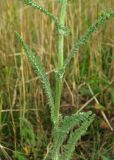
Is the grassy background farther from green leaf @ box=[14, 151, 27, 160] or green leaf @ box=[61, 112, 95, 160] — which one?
green leaf @ box=[61, 112, 95, 160]

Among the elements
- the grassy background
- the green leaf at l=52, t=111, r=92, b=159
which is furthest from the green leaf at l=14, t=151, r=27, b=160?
the green leaf at l=52, t=111, r=92, b=159

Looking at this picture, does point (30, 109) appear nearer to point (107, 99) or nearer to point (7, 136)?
point (7, 136)

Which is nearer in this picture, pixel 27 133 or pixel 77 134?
pixel 77 134

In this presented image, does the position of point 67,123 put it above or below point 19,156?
above

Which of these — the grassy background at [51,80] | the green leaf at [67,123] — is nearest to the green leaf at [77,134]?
the green leaf at [67,123]

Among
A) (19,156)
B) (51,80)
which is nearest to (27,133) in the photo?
(19,156)

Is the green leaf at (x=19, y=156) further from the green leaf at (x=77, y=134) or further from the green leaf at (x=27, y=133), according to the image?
the green leaf at (x=77, y=134)

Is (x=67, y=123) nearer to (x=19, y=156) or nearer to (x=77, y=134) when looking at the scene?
(x=77, y=134)

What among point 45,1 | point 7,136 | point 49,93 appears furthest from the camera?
point 45,1

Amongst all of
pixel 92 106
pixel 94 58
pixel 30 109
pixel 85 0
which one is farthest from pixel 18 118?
pixel 85 0
